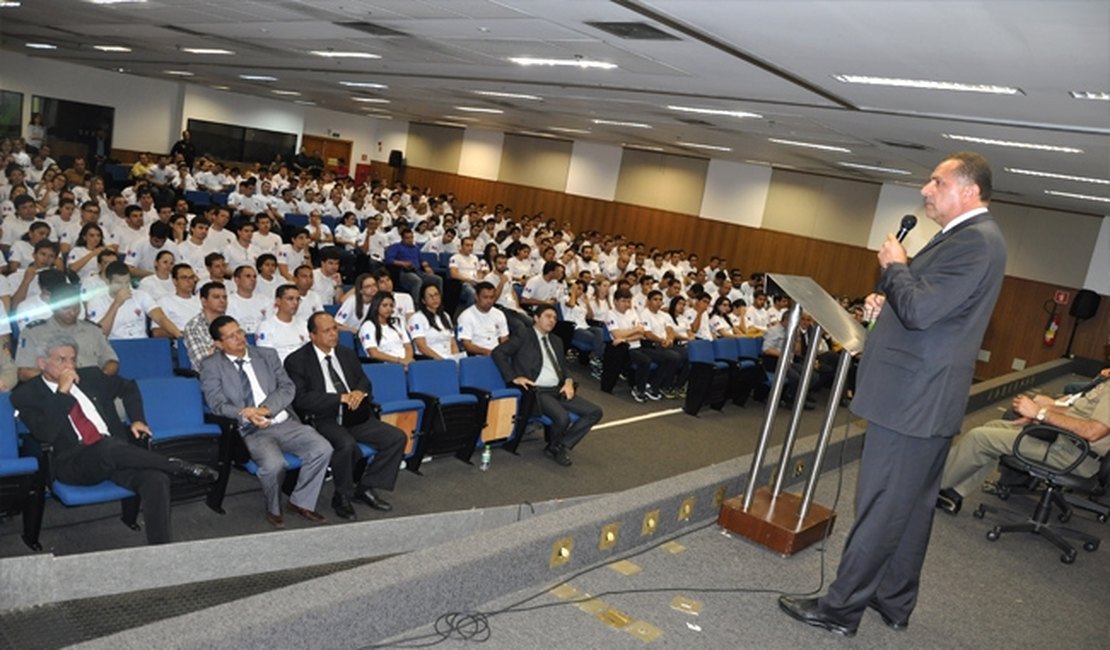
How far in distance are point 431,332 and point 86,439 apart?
3134 millimetres

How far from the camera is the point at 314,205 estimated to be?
1327 centimetres

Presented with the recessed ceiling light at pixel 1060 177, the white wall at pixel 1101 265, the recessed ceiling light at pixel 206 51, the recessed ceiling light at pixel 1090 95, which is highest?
the recessed ceiling light at pixel 1060 177

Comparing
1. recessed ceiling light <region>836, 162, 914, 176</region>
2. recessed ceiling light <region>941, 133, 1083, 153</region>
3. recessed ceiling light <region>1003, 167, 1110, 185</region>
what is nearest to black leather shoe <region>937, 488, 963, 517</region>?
recessed ceiling light <region>941, 133, 1083, 153</region>

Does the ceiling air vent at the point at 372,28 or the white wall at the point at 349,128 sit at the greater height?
the ceiling air vent at the point at 372,28

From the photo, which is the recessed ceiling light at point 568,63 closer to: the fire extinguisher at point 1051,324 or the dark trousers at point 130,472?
the dark trousers at point 130,472

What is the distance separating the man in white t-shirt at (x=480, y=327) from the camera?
702 centimetres

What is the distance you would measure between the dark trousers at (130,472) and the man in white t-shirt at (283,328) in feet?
5.83

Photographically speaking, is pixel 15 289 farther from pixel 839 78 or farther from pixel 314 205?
pixel 314 205

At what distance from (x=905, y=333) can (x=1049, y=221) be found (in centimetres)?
1429

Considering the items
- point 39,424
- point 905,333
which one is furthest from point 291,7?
point 905,333

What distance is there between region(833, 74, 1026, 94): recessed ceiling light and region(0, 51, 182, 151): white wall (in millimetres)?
17665

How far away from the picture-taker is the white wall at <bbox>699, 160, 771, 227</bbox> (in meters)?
17.5

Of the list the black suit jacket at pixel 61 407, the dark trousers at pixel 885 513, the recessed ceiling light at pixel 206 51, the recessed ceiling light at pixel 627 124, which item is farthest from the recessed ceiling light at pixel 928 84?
the recessed ceiling light at pixel 206 51

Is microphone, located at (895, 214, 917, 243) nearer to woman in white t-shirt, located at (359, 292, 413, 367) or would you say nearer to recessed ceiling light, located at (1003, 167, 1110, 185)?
woman in white t-shirt, located at (359, 292, 413, 367)
